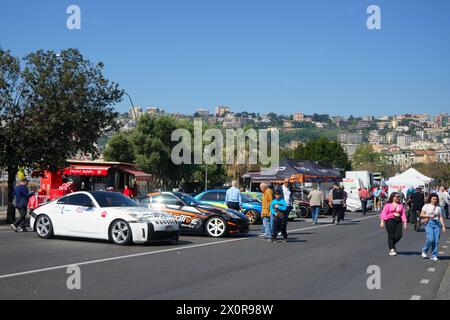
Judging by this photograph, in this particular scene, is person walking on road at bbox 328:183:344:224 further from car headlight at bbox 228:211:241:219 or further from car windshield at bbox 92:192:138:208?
car windshield at bbox 92:192:138:208

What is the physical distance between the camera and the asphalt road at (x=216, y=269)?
347 inches

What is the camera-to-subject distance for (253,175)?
37344 millimetres

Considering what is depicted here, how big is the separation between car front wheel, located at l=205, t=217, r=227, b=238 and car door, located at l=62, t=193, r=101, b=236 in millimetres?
3853

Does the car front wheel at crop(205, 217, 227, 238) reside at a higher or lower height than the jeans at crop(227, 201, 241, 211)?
lower

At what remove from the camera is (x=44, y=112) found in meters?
22.1

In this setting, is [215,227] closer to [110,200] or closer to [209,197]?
[110,200]

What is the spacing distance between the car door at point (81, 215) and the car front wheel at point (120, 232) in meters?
0.50

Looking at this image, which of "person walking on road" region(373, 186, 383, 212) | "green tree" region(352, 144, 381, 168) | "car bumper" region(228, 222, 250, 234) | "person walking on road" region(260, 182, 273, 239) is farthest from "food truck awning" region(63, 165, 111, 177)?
"green tree" region(352, 144, 381, 168)

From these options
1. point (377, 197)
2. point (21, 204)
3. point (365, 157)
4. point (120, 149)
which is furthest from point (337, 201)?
point (365, 157)

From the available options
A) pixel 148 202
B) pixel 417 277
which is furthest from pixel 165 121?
pixel 417 277

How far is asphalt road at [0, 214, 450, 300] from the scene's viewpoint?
8.81 metres

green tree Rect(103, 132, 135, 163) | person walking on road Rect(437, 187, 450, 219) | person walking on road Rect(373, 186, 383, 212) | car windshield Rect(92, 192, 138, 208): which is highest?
green tree Rect(103, 132, 135, 163)

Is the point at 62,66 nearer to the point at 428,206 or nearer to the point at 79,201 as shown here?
the point at 79,201

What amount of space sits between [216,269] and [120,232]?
440 centimetres
